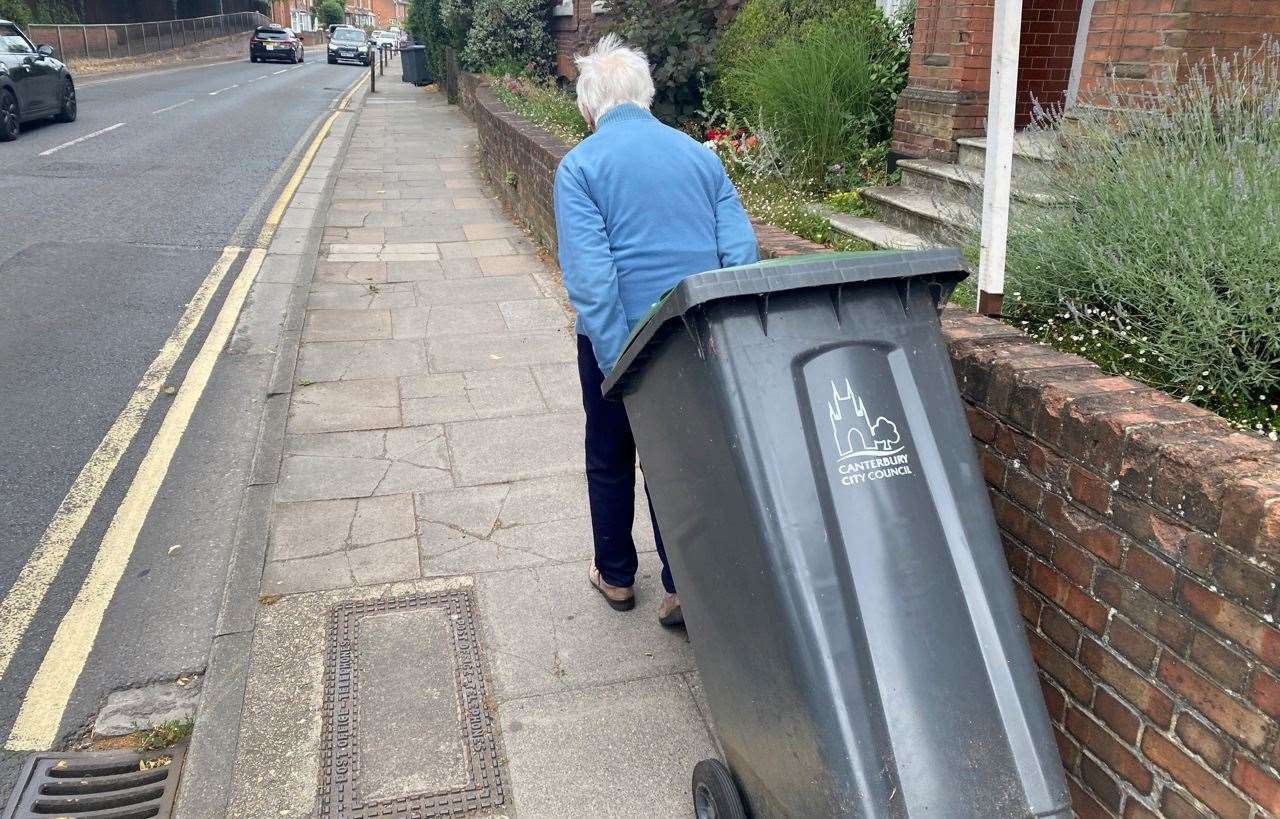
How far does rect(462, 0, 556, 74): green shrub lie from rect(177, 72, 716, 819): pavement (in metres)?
13.2

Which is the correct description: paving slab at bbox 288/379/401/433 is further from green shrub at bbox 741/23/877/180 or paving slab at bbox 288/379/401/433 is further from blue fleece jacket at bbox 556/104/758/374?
green shrub at bbox 741/23/877/180

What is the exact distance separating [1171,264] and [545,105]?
10.9 metres

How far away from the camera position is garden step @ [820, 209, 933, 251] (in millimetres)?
5203

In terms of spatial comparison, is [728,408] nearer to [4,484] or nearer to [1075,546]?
[1075,546]

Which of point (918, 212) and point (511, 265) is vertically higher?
point (918, 212)

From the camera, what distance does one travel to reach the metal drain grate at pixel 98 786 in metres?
2.75

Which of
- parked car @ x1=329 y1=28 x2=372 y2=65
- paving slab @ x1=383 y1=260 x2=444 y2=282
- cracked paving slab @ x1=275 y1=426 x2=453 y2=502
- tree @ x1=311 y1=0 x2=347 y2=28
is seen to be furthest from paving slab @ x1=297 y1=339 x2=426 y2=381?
tree @ x1=311 y1=0 x2=347 y2=28

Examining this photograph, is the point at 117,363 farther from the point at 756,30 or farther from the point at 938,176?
the point at 756,30

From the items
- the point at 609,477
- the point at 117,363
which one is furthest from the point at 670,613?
the point at 117,363

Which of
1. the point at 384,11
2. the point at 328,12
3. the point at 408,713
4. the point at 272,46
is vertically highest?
the point at 384,11

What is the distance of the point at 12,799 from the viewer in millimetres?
2768

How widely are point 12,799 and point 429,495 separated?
6.40 ft

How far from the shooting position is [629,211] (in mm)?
2799

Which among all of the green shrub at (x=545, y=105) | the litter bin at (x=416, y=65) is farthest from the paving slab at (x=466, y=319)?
the litter bin at (x=416, y=65)
